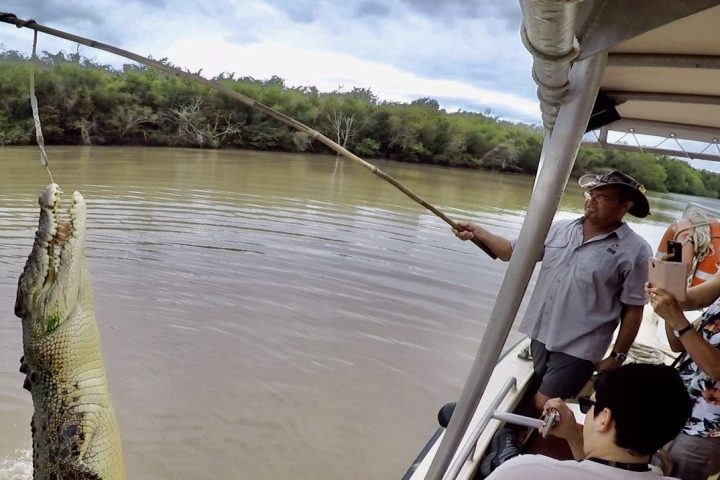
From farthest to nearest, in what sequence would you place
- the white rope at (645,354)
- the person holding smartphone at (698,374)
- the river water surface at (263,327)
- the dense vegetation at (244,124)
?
the dense vegetation at (244,124), the river water surface at (263,327), the white rope at (645,354), the person holding smartphone at (698,374)

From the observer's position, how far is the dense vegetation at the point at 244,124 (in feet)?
95.1

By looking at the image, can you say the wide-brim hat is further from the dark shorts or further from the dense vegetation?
the dense vegetation

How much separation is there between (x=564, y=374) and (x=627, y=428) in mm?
1556

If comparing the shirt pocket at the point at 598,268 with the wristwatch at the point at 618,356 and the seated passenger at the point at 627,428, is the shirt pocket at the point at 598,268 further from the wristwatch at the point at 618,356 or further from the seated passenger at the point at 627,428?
the seated passenger at the point at 627,428

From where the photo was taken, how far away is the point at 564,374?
2791 millimetres

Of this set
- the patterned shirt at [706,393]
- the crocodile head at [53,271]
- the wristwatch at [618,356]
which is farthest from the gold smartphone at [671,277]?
the crocodile head at [53,271]

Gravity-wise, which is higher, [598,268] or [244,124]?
[244,124]

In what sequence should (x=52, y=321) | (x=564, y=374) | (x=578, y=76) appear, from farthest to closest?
(x=564, y=374), (x=52, y=321), (x=578, y=76)

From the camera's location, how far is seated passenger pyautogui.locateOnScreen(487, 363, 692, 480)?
129 cm

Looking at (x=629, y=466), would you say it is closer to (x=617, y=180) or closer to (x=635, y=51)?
(x=635, y=51)

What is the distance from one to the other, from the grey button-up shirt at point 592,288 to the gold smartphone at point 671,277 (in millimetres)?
810

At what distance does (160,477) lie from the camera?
4062 millimetres

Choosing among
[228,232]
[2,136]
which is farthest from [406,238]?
[2,136]

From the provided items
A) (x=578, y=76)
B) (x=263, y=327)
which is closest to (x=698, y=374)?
(x=578, y=76)
